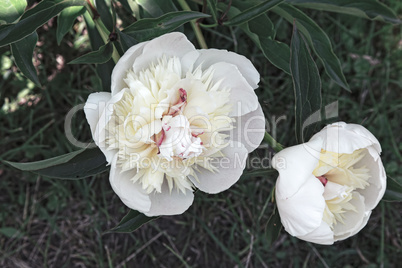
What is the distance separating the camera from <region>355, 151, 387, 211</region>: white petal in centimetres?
84

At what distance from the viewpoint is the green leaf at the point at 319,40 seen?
104cm

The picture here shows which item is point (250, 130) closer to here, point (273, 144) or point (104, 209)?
point (273, 144)

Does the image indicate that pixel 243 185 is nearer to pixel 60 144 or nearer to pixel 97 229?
pixel 97 229

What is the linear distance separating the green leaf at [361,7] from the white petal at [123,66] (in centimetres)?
49

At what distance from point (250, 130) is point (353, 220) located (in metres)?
0.26

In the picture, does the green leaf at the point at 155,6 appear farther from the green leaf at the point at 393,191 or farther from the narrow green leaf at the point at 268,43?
the green leaf at the point at 393,191

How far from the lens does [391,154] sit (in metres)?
1.47

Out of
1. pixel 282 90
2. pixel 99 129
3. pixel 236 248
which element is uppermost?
pixel 99 129

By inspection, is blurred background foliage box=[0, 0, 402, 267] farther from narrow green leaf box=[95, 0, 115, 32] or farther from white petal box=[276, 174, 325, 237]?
white petal box=[276, 174, 325, 237]

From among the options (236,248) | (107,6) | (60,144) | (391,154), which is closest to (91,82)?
(60,144)

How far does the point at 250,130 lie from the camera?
840mm

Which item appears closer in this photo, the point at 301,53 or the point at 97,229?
the point at 301,53

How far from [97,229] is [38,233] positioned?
7.3 inches

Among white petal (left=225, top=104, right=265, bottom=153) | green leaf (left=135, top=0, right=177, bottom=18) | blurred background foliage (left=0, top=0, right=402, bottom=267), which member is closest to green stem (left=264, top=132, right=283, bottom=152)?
white petal (left=225, top=104, right=265, bottom=153)
